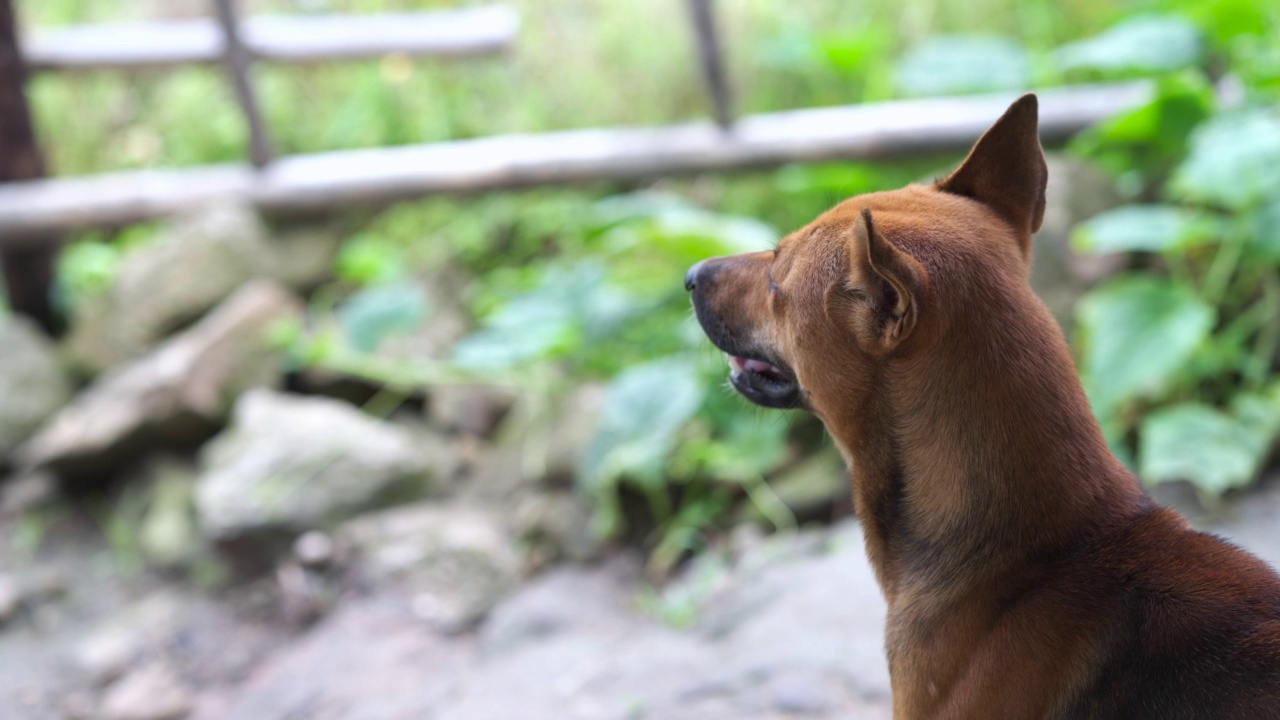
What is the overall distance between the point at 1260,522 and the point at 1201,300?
899 millimetres

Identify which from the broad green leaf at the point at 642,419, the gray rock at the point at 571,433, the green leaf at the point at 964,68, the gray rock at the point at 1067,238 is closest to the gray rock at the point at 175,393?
the gray rock at the point at 571,433

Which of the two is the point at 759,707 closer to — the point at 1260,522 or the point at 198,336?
the point at 1260,522

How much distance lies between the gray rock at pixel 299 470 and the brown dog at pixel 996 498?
3210 mm

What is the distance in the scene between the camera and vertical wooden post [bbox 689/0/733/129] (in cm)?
573

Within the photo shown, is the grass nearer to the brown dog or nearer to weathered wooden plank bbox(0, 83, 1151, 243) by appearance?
weathered wooden plank bbox(0, 83, 1151, 243)

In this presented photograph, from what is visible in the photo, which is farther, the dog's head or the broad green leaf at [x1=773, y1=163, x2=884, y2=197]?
the broad green leaf at [x1=773, y1=163, x2=884, y2=197]

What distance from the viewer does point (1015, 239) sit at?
6.78ft

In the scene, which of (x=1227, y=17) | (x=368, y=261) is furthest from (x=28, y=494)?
(x=1227, y=17)

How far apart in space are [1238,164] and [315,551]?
3662 mm

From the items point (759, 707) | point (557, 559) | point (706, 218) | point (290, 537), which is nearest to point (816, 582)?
point (759, 707)

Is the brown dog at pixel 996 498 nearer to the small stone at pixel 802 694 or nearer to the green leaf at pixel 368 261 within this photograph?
the small stone at pixel 802 694

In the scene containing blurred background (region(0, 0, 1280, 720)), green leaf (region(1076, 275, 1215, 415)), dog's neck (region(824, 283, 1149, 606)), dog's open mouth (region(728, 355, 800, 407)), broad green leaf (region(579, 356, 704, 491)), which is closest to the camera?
dog's neck (region(824, 283, 1149, 606))

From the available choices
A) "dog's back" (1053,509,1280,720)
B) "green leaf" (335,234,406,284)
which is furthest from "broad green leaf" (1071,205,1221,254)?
"green leaf" (335,234,406,284)

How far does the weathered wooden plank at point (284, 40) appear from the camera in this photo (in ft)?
19.4
